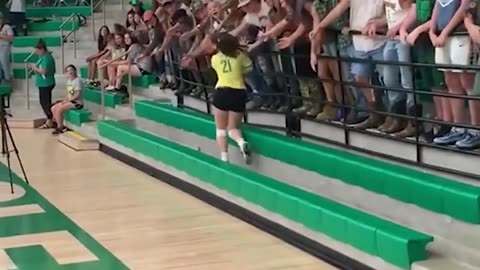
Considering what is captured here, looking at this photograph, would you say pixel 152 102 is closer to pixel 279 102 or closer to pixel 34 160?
pixel 34 160

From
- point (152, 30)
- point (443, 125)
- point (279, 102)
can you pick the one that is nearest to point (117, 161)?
point (152, 30)

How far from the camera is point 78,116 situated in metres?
12.6

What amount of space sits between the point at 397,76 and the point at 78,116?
7280 mm

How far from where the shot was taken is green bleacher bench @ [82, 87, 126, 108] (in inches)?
494

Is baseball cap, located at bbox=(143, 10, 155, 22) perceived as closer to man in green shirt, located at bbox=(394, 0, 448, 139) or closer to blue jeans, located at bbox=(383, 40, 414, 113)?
blue jeans, located at bbox=(383, 40, 414, 113)

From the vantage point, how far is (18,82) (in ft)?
54.3

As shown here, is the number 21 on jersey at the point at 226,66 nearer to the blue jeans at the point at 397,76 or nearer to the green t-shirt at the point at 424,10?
the blue jeans at the point at 397,76

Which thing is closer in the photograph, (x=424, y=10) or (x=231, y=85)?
(x=424, y=10)

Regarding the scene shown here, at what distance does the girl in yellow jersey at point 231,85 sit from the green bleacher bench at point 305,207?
1.03 ft

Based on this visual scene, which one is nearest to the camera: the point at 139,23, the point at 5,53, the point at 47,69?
the point at 139,23

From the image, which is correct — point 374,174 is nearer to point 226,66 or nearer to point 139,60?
point 226,66

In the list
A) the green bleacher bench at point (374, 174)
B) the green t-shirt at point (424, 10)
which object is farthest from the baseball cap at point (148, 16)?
the green t-shirt at point (424, 10)

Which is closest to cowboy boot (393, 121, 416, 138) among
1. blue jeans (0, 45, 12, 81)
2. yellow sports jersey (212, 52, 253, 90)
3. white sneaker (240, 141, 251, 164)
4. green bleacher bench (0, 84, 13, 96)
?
white sneaker (240, 141, 251, 164)

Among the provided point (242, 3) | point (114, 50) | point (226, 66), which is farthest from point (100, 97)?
point (226, 66)
